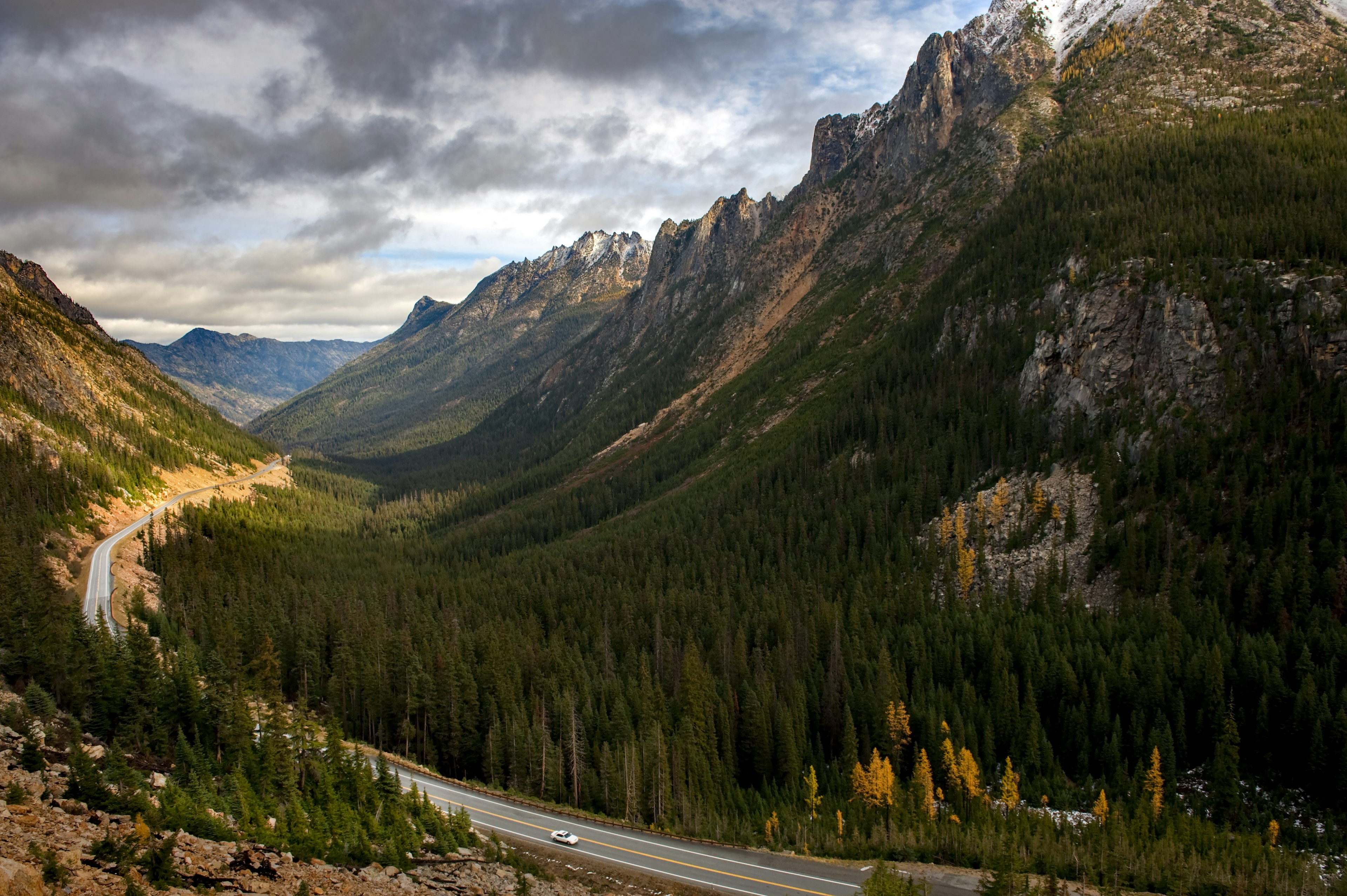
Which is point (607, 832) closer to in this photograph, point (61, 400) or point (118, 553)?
point (118, 553)

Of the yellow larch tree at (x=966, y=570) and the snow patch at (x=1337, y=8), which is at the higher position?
the snow patch at (x=1337, y=8)

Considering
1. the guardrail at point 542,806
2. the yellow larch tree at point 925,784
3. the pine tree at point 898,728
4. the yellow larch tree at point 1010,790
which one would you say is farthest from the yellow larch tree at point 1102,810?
the guardrail at point 542,806

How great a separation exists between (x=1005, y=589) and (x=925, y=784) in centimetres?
4249

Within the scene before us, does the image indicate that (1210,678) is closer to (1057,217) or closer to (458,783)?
(458,783)

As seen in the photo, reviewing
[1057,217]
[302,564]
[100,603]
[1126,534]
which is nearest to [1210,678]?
[1126,534]

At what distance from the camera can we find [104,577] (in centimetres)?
9306

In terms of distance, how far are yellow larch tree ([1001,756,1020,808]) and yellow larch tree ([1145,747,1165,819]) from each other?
31.7 feet

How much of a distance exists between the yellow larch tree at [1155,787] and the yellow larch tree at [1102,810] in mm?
3270

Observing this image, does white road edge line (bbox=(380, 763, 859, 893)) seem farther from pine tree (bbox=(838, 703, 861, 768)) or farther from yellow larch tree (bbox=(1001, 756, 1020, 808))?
yellow larch tree (bbox=(1001, 756, 1020, 808))

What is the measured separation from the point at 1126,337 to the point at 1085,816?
77.2m

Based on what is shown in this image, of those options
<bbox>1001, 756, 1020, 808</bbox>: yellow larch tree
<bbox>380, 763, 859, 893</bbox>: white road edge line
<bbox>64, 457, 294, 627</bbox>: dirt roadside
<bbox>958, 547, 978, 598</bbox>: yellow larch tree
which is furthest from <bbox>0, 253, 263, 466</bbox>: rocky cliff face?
<bbox>1001, 756, 1020, 808</bbox>: yellow larch tree

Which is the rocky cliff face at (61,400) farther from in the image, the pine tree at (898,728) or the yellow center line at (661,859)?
the pine tree at (898,728)

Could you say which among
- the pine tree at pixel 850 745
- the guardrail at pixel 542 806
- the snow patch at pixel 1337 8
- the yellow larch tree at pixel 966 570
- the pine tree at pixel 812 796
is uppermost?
the snow patch at pixel 1337 8

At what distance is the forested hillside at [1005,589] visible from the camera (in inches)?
2406
